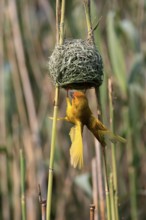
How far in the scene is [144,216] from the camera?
6.98 feet

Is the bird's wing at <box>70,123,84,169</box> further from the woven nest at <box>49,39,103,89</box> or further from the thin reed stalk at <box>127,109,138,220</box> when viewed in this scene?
the thin reed stalk at <box>127,109,138,220</box>

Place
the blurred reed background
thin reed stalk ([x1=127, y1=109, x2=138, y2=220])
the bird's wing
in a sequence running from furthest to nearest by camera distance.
Answer: the blurred reed background → thin reed stalk ([x1=127, y1=109, x2=138, y2=220]) → the bird's wing

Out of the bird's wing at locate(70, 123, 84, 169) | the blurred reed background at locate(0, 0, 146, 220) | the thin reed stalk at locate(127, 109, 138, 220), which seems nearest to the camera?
the bird's wing at locate(70, 123, 84, 169)

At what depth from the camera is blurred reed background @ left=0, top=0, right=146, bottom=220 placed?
1847 millimetres

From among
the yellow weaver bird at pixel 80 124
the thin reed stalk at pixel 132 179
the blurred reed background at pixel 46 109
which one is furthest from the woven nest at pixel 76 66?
the blurred reed background at pixel 46 109

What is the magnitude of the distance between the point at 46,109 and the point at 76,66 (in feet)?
4.14

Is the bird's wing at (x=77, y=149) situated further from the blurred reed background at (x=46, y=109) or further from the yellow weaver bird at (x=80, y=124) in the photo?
the blurred reed background at (x=46, y=109)

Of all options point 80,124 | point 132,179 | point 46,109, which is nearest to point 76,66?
point 80,124

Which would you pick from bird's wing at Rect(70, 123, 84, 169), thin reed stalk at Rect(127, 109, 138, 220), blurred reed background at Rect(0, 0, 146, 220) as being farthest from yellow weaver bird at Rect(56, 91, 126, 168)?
blurred reed background at Rect(0, 0, 146, 220)

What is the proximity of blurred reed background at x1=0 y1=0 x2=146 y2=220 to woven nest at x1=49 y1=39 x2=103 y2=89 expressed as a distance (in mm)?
866

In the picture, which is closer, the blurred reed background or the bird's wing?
the bird's wing

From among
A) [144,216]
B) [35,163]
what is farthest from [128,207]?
[35,163]

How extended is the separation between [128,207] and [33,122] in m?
0.56

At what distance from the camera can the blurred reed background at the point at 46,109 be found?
1.85m
